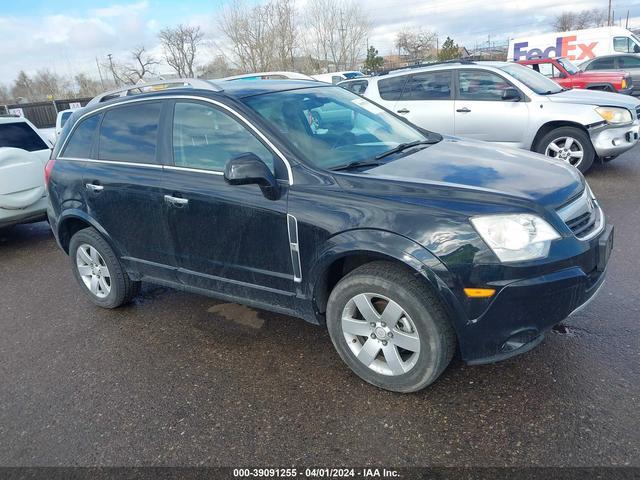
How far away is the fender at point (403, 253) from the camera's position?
Result: 8.23 feet

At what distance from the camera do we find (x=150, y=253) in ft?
12.5

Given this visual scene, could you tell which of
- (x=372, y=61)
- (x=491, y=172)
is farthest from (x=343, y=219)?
(x=372, y=61)

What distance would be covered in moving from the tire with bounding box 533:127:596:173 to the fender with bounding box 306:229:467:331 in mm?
5475

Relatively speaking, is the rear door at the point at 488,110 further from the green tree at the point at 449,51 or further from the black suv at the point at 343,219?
the green tree at the point at 449,51

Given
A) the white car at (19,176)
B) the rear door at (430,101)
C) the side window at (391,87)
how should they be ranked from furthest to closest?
the side window at (391,87) → the rear door at (430,101) → the white car at (19,176)

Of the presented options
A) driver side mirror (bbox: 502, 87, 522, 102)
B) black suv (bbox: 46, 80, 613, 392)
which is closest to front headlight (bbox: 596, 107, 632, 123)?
driver side mirror (bbox: 502, 87, 522, 102)

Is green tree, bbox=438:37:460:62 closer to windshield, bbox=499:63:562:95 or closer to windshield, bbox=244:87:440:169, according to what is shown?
windshield, bbox=499:63:562:95

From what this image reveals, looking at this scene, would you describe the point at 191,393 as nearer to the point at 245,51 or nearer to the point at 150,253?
the point at 150,253

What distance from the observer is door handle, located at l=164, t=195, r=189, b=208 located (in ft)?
11.1

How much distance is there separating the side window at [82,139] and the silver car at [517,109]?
5.40m

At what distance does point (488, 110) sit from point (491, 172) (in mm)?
5122

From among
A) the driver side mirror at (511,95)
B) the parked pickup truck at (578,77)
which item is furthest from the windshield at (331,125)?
the parked pickup truck at (578,77)

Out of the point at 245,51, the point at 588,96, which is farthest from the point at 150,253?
the point at 245,51

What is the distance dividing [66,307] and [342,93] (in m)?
3.15
